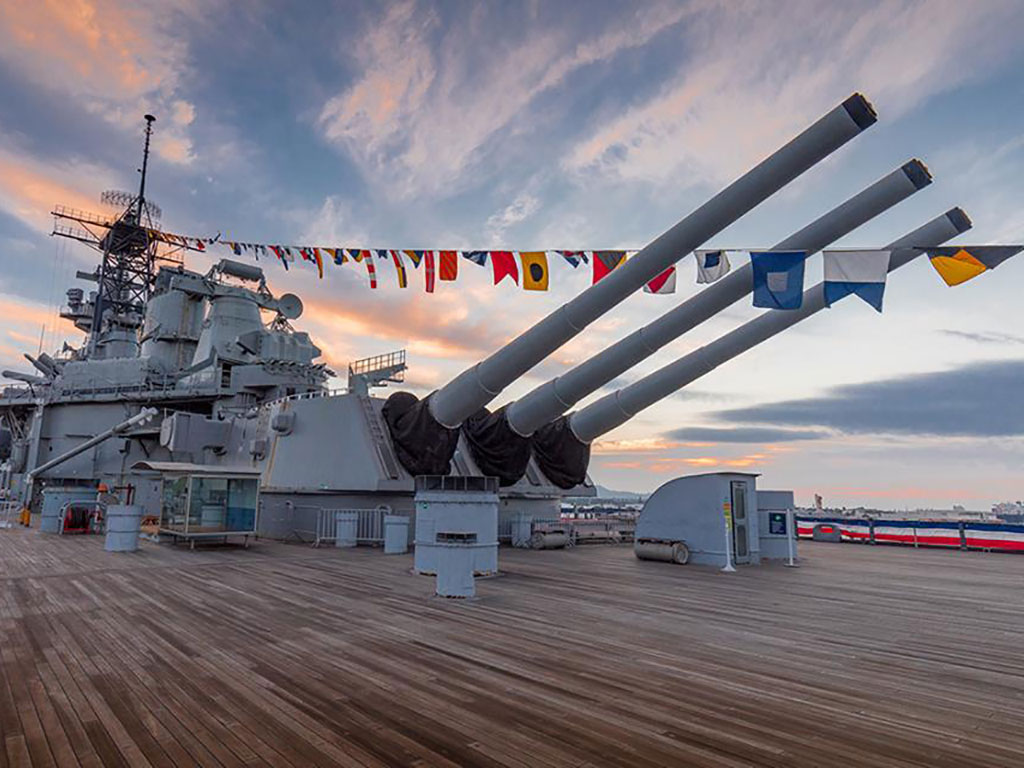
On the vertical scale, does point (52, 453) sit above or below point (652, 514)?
above

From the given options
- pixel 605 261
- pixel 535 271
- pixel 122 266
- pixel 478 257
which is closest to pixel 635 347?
pixel 605 261

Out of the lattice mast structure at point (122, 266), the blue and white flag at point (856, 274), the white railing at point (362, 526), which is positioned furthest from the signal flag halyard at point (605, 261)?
the lattice mast structure at point (122, 266)

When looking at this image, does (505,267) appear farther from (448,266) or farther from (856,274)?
(856,274)

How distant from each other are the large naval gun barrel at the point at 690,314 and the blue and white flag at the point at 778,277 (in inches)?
65.3

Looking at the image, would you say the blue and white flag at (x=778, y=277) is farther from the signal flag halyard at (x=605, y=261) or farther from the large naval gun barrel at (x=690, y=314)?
the signal flag halyard at (x=605, y=261)

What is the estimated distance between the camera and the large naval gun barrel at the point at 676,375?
10211 millimetres

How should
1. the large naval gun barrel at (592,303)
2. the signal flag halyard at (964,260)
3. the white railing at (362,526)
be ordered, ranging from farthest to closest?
1. the white railing at (362,526)
2. the signal flag halyard at (964,260)
3. the large naval gun barrel at (592,303)

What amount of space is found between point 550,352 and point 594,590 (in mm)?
4644

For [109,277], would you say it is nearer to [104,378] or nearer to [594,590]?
[104,378]

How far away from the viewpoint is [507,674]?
4.27 m

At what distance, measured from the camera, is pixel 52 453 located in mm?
31125

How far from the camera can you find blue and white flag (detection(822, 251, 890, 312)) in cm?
721

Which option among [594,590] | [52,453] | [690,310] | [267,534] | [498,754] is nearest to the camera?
[498,754]

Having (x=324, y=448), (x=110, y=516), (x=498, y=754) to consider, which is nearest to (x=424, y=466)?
(x=324, y=448)
